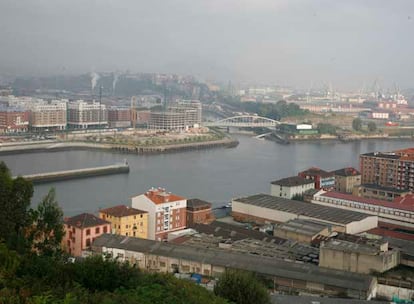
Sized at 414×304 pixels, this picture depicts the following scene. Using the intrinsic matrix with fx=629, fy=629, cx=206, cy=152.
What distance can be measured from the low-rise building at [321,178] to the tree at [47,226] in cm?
388

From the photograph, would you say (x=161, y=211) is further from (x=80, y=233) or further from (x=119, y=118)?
(x=119, y=118)

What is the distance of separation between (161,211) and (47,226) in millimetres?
1719

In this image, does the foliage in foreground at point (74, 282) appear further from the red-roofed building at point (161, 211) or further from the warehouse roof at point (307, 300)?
the red-roofed building at point (161, 211)

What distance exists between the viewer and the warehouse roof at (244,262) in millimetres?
3102

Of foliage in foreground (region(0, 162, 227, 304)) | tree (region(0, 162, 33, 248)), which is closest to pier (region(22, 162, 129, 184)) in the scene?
tree (region(0, 162, 33, 248))

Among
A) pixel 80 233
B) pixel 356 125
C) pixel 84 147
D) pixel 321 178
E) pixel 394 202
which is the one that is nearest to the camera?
pixel 80 233

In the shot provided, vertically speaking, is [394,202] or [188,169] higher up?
[394,202]

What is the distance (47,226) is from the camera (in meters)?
2.85

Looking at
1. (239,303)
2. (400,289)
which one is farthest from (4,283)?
(400,289)

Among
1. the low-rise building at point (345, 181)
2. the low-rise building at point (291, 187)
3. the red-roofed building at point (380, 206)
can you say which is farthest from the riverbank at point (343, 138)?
the red-roofed building at point (380, 206)

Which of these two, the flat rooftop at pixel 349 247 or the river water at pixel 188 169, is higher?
the flat rooftop at pixel 349 247

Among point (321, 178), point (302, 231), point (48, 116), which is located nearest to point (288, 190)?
point (321, 178)

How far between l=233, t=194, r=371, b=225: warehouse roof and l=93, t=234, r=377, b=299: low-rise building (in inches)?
50.6

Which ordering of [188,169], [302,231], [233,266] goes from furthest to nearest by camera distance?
[188,169], [302,231], [233,266]
